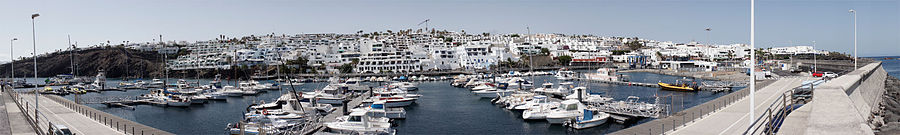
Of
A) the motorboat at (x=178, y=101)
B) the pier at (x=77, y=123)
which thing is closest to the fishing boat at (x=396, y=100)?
the motorboat at (x=178, y=101)

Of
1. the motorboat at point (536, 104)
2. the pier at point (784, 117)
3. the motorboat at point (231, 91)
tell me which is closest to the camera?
the pier at point (784, 117)

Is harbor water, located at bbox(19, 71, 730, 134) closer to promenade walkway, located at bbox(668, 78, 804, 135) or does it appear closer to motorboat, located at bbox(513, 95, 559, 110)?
motorboat, located at bbox(513, 95, 559, 110)

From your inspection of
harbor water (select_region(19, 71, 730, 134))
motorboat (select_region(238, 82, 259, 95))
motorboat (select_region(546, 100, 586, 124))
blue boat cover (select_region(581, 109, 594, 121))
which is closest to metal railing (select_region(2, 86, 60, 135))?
harbor water (select_region(19, 71, 730, 134))

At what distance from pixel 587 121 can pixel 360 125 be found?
7548mm

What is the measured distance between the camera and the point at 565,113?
20.0 metres

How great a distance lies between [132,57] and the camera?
103m

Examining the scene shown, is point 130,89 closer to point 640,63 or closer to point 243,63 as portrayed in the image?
point 243,63

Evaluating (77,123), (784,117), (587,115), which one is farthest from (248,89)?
(784,117)

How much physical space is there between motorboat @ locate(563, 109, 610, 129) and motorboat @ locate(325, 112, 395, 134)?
6.11 metres

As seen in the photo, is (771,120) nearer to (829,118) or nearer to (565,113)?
(829,118)

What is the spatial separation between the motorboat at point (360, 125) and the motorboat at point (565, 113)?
5.81 metres

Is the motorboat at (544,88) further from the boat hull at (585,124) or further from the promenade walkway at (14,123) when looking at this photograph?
the promenade walkway at (14,123)

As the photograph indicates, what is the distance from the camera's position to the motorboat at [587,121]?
19.2 metres

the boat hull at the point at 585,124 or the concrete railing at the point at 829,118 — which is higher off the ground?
the concrete railing at the point at 829,118
